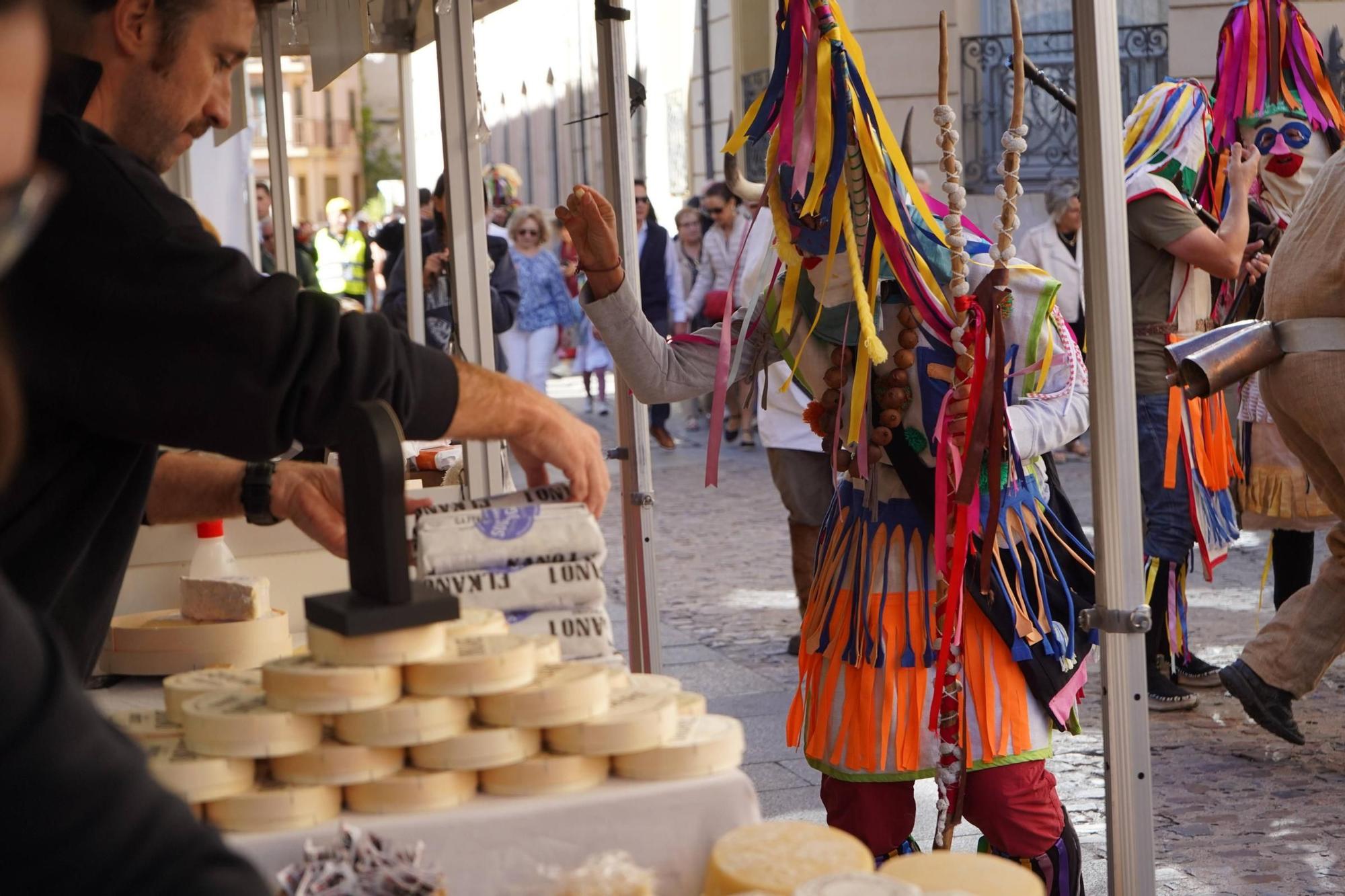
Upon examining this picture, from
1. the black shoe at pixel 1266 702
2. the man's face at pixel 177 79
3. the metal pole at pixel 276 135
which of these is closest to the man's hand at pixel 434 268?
the metal pole at pixel 276 135

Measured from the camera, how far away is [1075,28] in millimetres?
2266

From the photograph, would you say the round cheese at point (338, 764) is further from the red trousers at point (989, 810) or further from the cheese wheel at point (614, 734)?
the red trousers at point (989, 810)

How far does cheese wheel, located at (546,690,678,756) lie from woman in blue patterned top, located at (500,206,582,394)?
10077 mm

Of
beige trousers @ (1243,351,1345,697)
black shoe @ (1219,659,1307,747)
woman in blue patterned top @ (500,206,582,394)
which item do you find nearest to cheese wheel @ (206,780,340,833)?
beige trousers @ (1243,351,1345,697)

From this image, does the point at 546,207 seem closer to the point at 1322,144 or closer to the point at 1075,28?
the point at 1322,144

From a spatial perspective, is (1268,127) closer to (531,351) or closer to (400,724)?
(400,724)

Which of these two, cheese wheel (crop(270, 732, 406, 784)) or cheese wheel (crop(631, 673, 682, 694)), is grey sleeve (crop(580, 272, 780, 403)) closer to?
cheese wheel (crop(631, 673, 682, 694))

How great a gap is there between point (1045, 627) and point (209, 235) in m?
1.65

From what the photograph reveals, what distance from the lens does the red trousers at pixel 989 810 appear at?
264 centimetres

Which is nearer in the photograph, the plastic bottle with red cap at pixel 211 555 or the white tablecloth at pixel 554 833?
the white tablecloth at pixel 554 833

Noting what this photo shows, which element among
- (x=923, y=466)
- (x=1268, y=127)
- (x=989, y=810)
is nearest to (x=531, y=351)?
(x=1268, y=127)

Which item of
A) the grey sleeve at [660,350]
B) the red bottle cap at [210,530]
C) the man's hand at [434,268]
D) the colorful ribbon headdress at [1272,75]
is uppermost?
the colorful ribbon headdress at [1272,75]

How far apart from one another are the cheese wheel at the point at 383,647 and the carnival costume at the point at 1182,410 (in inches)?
152

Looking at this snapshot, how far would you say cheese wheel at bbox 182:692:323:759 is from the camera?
55.7 inches
